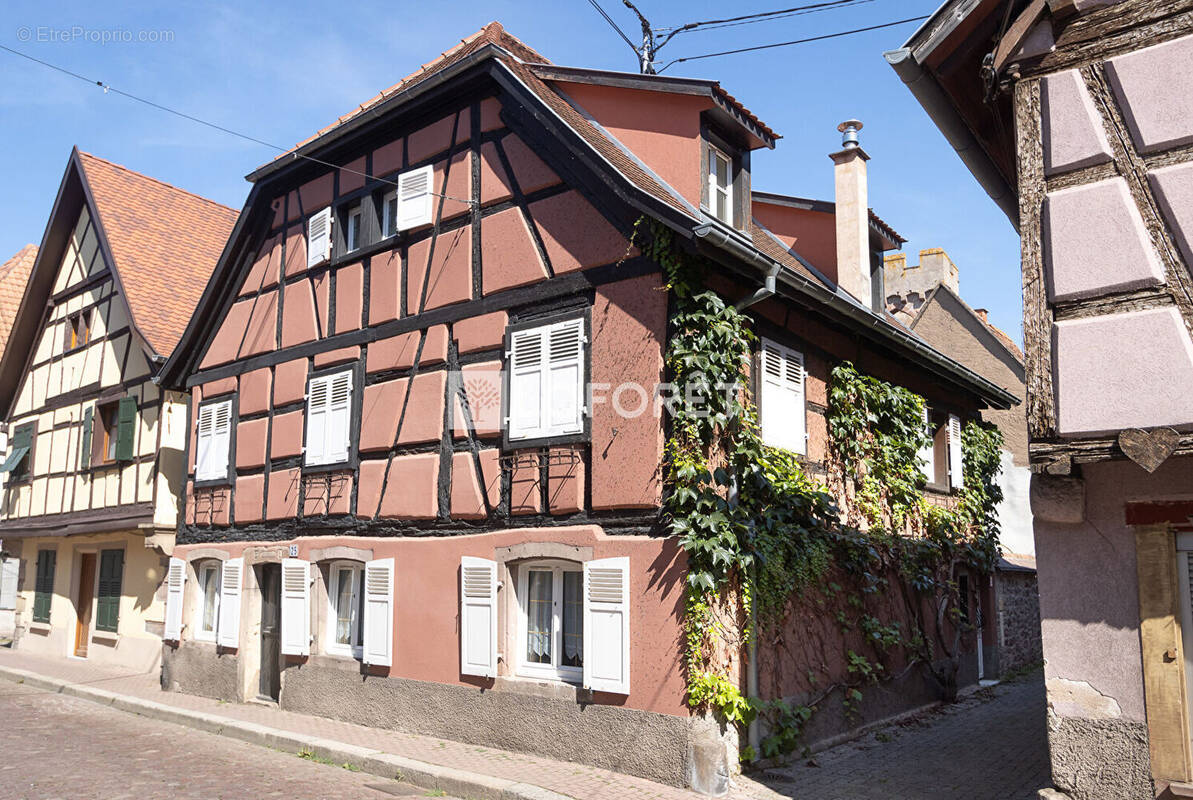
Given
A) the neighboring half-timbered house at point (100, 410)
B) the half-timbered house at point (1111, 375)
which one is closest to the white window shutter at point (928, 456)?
the half-timbered house at point (1111, 375)

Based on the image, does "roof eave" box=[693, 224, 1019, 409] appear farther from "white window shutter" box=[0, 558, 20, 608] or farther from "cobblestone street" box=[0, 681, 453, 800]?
"white window shutter" box=[0, 558, 20, 608]

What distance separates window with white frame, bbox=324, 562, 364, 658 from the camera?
11609mm

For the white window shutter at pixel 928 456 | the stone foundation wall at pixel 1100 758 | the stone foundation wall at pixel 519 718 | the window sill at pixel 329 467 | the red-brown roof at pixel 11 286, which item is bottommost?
the stone foundation wall at pixel 519 718

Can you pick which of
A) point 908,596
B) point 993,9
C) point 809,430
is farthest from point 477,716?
point 993,9

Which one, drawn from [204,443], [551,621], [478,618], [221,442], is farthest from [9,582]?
[551,621]

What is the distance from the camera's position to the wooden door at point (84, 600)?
18.7m

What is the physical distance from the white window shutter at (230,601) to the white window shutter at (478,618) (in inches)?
189

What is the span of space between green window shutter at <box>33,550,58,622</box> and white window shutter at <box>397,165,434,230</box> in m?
13.2

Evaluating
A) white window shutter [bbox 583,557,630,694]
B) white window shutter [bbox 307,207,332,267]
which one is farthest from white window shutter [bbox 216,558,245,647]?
white window shutter [bbox 583,557,630,694]

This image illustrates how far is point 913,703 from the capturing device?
1149 cm

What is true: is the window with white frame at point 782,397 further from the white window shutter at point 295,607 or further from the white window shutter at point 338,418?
the white window shutter at point 295,607

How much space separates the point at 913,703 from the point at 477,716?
542 cm

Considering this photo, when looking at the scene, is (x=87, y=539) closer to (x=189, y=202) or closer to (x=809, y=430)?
(x=189, y=202)

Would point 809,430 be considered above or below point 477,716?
above
